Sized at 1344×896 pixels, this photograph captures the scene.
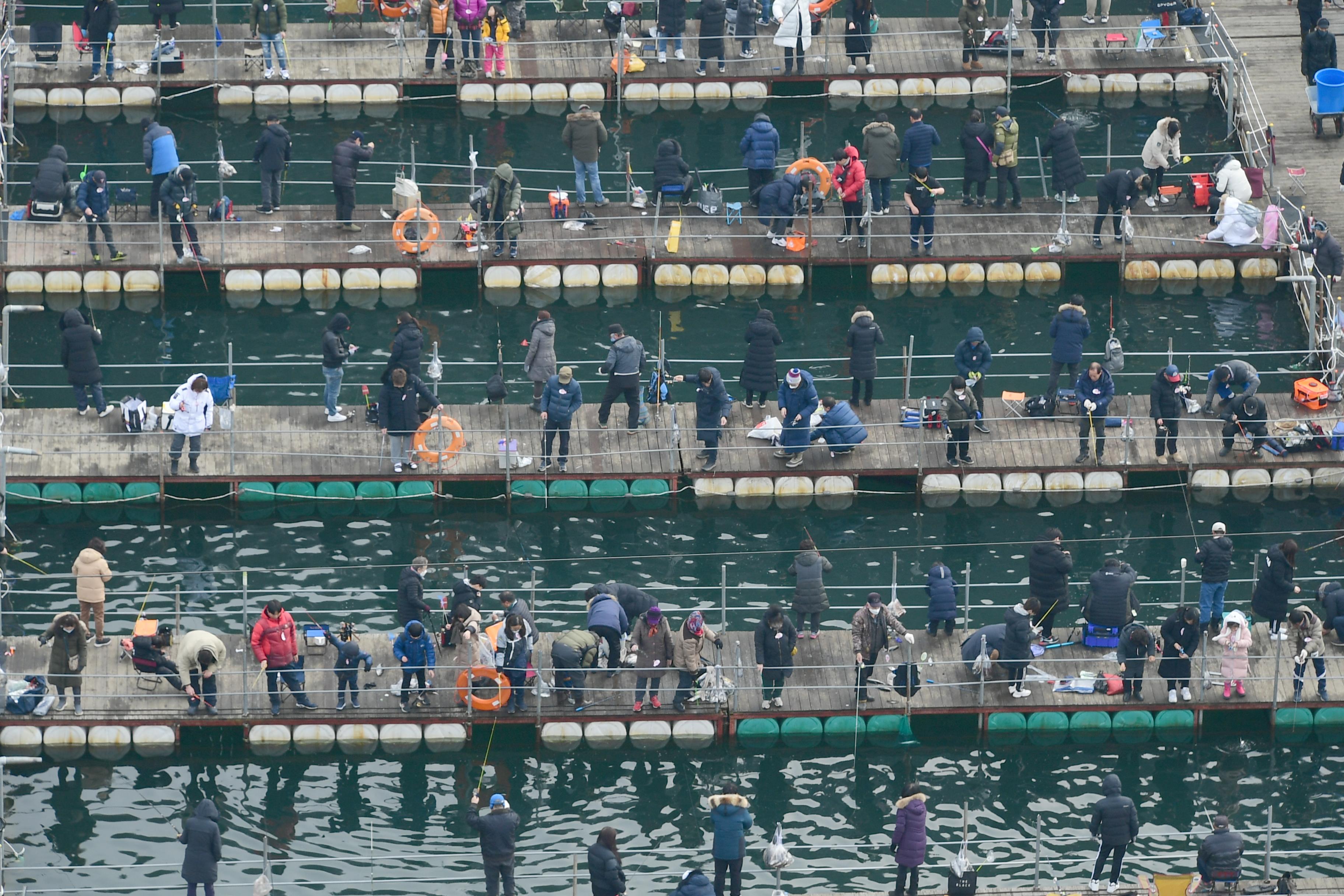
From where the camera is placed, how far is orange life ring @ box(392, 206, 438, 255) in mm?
69875

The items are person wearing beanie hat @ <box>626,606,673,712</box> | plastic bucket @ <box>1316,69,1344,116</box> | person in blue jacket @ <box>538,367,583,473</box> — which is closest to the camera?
person wearing beanie hat @ <box>626,606,673,712</box>

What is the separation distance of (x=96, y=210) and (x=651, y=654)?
19.2 meters

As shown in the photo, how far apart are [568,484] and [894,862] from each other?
1246 cm

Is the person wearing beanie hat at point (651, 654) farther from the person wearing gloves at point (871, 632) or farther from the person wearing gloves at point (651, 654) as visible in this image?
the person wearing gloves at point (871, 632)

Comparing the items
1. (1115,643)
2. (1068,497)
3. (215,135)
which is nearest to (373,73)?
(215,135)

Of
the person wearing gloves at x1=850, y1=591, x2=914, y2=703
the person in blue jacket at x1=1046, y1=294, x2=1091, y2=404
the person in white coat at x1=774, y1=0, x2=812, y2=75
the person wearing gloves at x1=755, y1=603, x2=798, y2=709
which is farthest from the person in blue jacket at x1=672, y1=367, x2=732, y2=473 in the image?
the person in white coat at x1=774, y1=0, x2=812, y2=75

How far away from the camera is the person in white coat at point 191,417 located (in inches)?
2480

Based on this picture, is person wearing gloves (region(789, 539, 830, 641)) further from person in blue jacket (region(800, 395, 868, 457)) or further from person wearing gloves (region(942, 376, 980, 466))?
person wearing gloves (region(942, 376, 980, 466))

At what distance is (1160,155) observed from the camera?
234ft

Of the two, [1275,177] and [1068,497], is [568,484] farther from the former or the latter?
[1275,177]

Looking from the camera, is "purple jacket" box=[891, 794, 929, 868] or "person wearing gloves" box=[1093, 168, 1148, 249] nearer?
"purple jacket" box=[891, 794, 929, 868]

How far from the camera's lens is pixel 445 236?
70.9 metres

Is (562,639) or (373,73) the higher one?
(373,73)

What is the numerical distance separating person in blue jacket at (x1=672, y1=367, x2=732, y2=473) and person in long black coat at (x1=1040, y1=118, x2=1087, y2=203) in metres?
10.6
